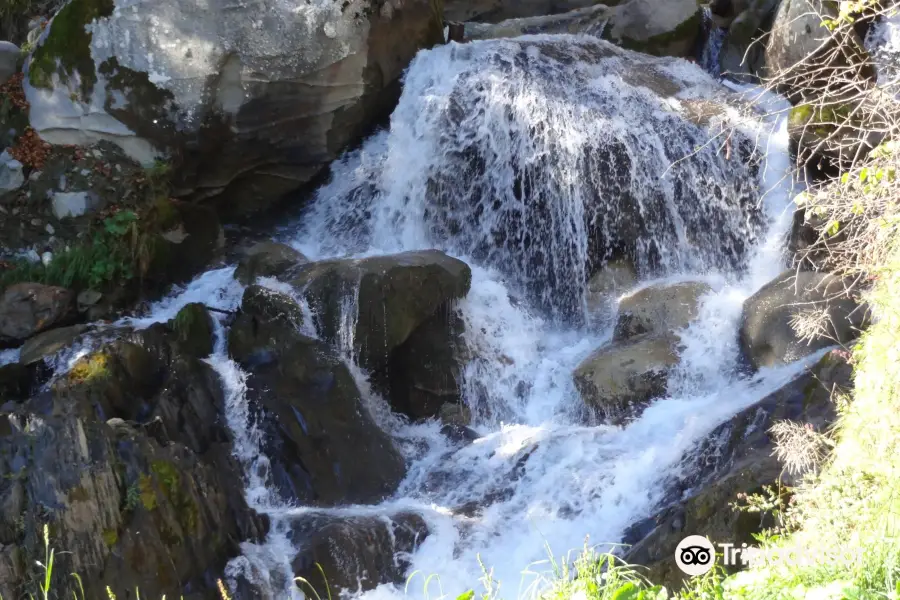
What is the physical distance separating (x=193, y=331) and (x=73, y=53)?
3.82 metres

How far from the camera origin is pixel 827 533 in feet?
11.8

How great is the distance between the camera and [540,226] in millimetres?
9875

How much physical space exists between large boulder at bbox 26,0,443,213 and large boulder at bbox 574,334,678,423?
4.35 metres

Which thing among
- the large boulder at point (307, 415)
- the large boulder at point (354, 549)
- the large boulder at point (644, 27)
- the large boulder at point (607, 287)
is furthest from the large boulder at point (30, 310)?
the large boulder at point (644, 27)

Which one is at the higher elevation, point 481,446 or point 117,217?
point 117,217

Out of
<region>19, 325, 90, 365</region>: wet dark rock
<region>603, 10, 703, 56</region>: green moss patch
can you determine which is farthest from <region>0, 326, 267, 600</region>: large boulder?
<region>603, 10, 703, 56</region>: green moss patch

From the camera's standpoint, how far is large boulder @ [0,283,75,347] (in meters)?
8.23

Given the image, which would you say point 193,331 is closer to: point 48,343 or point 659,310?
point 48,343

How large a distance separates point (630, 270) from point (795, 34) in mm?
3611

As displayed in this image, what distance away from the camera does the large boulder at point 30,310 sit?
8234 millimetres

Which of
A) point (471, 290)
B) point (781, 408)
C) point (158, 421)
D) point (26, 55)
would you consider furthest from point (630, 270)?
point (26, 55)

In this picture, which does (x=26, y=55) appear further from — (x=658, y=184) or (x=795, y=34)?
(x=795, y=34)

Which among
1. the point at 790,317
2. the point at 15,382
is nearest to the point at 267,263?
the point at 15,382

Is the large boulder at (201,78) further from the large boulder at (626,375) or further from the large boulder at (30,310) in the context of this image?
the large boulder at (626,375)
